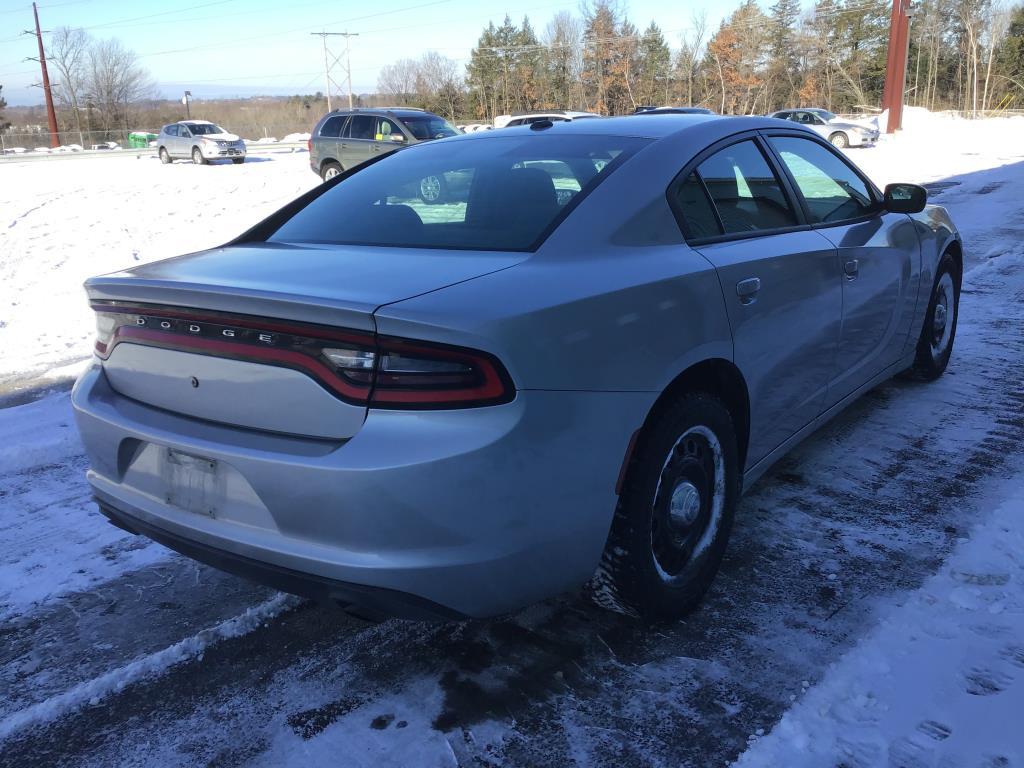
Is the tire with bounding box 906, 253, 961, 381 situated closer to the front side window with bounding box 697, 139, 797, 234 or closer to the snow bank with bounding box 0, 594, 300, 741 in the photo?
the front side window with bounding box 697, 139, 797, 234

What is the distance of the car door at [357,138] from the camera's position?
57.4ft

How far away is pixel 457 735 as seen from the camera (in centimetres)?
226

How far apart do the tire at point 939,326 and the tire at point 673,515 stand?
2.69 metres

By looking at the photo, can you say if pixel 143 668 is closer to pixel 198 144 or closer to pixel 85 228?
pixel 85 228

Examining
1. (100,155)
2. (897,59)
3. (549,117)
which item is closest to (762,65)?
(897,59)

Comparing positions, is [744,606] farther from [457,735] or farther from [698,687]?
[457,735]

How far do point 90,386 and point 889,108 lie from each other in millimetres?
38588

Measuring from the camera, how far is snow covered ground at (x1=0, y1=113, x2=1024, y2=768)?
2.22m

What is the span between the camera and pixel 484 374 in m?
2.00

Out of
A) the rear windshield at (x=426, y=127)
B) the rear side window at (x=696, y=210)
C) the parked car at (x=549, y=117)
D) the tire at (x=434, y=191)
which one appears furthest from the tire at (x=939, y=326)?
the rear windshield at (x=426, y=127)

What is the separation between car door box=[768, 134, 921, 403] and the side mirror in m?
0.05

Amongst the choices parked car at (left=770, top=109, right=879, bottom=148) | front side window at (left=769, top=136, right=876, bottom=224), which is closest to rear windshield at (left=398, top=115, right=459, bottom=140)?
front side window at (left=769, top=136, right=876, bottom=224)

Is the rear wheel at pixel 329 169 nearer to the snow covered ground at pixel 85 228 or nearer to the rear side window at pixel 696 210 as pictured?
the snow covered ground at pixel 85 228

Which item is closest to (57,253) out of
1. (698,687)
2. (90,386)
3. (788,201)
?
(90,386)
